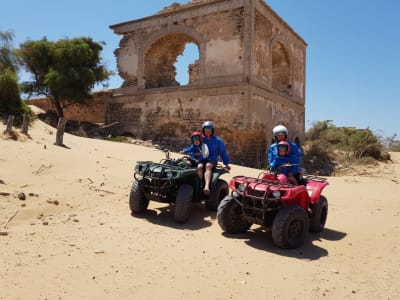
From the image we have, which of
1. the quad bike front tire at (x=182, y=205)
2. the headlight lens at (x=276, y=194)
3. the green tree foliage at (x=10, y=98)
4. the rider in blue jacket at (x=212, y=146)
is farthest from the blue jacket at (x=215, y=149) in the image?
the green tree foliage at (x=10, y=98)

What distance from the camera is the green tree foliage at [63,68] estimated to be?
54.1 feet

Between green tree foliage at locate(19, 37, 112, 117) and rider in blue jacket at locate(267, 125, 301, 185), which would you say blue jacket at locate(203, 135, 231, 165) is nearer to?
rider in blue jacket at locate(267, 125, 301, 185)

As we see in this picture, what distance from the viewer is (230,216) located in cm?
486

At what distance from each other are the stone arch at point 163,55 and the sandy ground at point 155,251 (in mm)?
10263

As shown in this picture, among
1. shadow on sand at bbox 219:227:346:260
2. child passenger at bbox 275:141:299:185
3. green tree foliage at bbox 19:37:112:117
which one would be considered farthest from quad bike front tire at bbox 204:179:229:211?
green tree foliage at bbox 19:37:112:117

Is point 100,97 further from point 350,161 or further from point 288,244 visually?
point 288,244

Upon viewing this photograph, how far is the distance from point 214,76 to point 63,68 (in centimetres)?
706

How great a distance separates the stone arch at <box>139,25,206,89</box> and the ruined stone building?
5cm

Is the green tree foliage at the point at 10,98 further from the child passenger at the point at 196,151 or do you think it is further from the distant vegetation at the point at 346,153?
the distant vegetation at the point at 346,153

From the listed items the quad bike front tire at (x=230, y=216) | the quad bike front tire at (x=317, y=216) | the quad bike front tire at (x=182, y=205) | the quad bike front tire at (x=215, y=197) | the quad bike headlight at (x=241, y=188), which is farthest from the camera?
the quad bike front tire at (x=215, y=197)

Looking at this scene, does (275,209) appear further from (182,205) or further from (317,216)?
(182,205)

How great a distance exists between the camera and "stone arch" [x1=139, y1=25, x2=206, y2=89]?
1628 cm

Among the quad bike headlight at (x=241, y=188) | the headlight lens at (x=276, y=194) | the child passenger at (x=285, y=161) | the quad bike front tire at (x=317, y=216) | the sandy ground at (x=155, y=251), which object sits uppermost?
the child passenger at (x=285, y=161)

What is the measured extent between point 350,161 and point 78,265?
16.2 m
